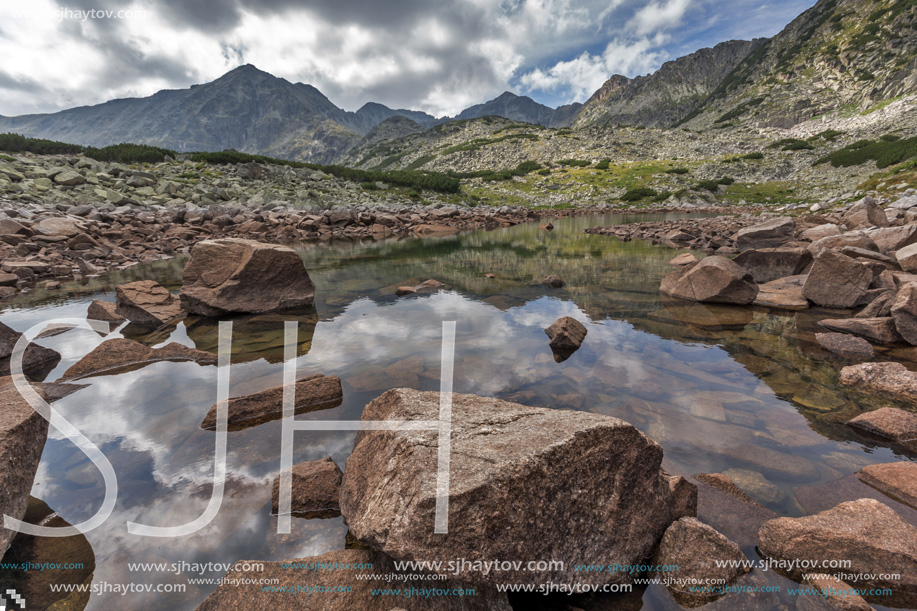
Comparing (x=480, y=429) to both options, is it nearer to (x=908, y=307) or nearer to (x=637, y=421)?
(x=637, y=421)

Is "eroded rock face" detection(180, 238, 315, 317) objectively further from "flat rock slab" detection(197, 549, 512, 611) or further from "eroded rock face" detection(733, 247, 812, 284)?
"eroded rock face" detection(733, 247, 812, 284)

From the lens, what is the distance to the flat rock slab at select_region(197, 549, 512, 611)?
2.62 meters

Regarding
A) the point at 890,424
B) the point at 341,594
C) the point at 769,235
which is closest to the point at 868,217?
the point at 769,235

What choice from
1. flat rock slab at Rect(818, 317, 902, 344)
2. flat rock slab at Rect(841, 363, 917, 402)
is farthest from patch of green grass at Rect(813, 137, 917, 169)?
flat rock slab at Rect(841, 363, 917, 402)

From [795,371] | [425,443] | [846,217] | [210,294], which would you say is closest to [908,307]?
[795,371]

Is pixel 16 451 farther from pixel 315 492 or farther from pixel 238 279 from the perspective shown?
pixel 238 279

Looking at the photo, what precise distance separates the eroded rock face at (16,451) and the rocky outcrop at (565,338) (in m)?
7.53

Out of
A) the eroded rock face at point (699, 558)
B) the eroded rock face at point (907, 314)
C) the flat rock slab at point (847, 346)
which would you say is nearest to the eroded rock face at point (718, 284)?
the flat rock slab at point (847, 346)

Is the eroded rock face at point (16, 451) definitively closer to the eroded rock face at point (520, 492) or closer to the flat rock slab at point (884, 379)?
the eroded rock face at point (520, 492)

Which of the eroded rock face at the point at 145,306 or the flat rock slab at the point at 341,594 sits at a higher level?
the eroded rock face at the point at 145,306

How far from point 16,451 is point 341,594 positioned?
3.42 metres

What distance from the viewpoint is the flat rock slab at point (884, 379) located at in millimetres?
5816

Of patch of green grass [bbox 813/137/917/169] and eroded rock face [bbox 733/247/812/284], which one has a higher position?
patch of green grass [bbox 813/137/917/169]

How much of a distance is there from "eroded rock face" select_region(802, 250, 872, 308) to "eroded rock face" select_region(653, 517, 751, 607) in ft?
36.2
